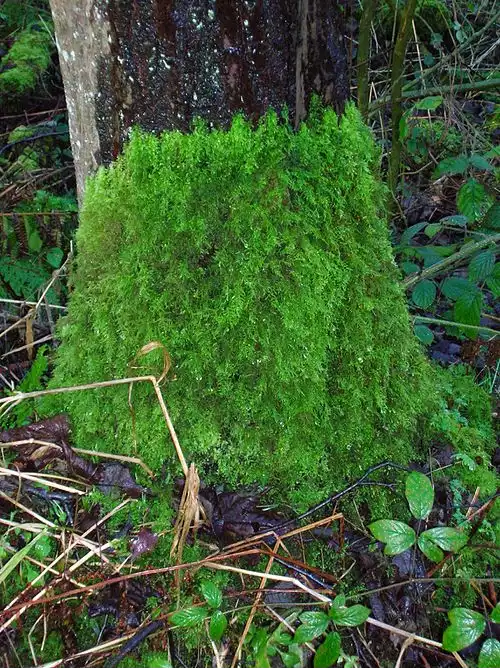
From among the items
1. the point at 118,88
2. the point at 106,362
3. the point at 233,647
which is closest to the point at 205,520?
the point at 233,647

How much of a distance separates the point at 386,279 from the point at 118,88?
1.00 metres

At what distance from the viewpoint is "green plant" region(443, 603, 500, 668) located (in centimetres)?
127

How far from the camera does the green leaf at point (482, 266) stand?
262cm

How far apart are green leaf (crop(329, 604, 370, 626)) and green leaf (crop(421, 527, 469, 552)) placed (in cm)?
29

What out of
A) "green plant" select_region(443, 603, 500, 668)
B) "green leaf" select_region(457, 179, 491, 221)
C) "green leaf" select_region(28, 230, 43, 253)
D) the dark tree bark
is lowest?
"green plant" select_region(443, 603, 500, 668)

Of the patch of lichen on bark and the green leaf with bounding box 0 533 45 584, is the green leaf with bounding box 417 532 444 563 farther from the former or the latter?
the green leaf with bounding box 0 533 45 584

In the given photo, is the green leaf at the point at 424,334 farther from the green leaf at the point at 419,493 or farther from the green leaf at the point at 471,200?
the green leaf at the point at 419,493

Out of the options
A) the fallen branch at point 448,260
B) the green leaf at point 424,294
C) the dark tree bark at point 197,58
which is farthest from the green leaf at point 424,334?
the dark tree bark at point 197,58

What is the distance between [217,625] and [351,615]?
330 mm

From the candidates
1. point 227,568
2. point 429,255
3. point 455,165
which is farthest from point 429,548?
point 455,165

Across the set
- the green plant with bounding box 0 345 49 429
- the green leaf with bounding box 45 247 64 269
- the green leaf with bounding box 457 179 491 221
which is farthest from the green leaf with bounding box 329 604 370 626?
the green leaf with bounding box 45 247 64 269

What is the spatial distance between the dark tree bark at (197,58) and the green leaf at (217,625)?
1282mm

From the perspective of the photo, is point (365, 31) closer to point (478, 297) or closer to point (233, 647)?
point (478, 297)

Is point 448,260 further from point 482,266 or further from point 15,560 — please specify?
point 15,560
